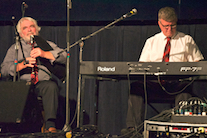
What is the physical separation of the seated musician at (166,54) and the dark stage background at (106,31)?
44cm

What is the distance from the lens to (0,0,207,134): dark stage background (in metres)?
3.36

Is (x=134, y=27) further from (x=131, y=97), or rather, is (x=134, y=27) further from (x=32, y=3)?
(x=32, y=3)

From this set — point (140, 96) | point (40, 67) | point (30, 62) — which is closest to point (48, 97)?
point (30, 62)

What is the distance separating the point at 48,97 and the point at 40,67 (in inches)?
21.1

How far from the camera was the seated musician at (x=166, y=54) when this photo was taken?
2639mm

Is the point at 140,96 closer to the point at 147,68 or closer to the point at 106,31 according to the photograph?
the point at 147,68

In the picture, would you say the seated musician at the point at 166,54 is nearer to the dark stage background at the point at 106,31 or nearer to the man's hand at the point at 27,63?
the dark stage background at the point at 106,31

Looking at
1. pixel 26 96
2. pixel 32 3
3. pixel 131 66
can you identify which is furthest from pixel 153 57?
pixel 32 3

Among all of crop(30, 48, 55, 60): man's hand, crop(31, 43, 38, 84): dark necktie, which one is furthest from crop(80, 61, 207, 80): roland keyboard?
crop(31, 43, 38, 84): dark necktie

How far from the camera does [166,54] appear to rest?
2.85m

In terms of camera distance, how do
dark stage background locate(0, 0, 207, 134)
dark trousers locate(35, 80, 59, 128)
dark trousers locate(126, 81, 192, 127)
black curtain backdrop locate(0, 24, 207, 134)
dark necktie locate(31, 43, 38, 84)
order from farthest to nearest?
black curtain backdrop locate(0, 24, 207, 134)
dark stage background locate(0, 0, 207, 134)
dark necktie locate(31, 43, 38, 84)
dark trousers locate(126, 81, 192, 127)
dark trousers locate(35, 80, 59, 128)

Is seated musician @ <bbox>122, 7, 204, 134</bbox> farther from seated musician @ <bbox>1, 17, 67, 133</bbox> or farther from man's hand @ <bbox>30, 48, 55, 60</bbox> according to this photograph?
man's hand @ <bbox>30, 48, 55, 60</bbox>

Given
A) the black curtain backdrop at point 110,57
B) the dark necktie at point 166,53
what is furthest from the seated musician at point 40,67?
the dark necktie at point 166,53

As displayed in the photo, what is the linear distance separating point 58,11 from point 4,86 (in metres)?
1.54
